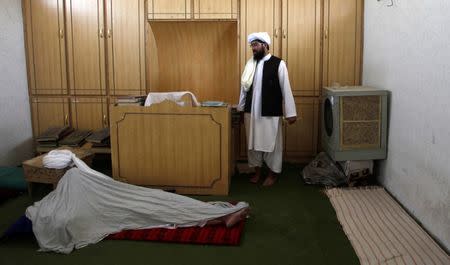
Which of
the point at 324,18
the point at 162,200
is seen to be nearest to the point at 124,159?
the point at 162,200

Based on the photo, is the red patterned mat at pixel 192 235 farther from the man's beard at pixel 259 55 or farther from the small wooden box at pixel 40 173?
the man's beard at pixel 259 55

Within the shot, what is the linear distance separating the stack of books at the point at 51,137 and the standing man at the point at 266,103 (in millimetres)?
→ 2464

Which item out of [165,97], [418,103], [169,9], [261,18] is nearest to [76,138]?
[165,97]

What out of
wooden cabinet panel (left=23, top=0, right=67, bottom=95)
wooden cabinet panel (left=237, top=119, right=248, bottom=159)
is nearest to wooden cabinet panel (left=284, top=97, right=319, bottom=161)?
wooden cabinet panel (left=237, top=119, right=248, bottom=159)

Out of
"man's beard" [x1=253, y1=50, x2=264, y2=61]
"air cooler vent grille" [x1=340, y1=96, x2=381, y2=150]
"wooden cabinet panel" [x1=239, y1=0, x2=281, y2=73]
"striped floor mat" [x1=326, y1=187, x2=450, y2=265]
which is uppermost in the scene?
"wooden cabinet panel" [x1=239, y1=0, x2=281, y2=73]

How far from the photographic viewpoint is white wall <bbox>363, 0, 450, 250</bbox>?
3324mm

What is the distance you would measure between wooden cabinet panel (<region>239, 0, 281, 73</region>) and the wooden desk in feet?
5.40

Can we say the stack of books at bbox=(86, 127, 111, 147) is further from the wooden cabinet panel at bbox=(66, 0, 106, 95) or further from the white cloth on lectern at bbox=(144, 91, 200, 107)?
the white cloth on lectern at bbox=(144, 91, 200, 107)

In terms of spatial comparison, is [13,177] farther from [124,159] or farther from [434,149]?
[434,149]

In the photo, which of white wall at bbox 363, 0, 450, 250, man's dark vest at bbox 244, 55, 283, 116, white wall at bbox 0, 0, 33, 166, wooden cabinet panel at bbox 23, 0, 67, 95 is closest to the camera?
white wall at bbox 363, 0, 450, 250

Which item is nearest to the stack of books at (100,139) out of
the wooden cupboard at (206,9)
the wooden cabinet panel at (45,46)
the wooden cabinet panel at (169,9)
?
the wooden cabinet panel at (45,46)

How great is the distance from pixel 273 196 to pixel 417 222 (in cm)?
138

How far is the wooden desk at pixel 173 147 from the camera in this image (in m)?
4.52

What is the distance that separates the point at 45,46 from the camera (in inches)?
238
